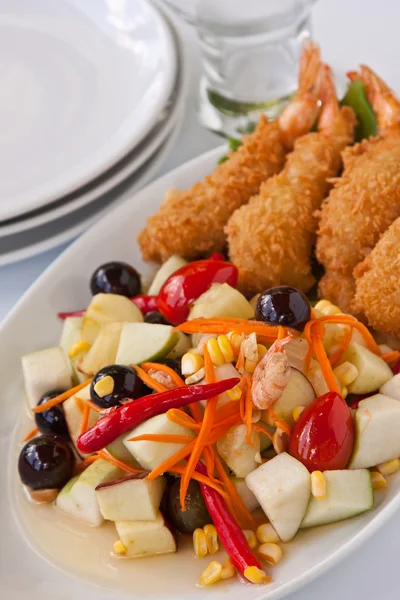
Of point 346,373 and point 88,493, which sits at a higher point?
point 346,373

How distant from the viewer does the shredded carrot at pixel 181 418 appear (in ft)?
6.60

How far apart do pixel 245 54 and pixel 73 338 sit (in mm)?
1816

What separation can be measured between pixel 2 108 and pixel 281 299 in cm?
204

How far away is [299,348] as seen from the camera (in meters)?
2.15

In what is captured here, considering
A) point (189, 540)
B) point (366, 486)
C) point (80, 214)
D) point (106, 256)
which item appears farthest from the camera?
point (80, 214)

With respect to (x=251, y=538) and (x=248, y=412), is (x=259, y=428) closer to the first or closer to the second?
(x=248, y=412)

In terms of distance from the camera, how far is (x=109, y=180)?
10.0ft

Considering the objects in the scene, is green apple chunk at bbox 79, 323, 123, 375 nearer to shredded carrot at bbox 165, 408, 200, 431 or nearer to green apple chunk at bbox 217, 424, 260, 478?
shredded carrot at bbox 165, 408, 200, 431

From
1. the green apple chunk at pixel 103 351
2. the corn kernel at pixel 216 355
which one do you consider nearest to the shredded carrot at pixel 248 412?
the corn kernel at pixel 216 355

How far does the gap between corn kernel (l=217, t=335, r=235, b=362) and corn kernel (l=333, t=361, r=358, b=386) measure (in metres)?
0.32

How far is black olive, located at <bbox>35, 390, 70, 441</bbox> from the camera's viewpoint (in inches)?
91.7

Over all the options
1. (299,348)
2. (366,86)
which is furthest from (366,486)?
(366,86)

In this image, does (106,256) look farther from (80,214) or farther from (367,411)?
(367,411)

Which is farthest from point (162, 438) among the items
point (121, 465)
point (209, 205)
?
point (209, 205)
